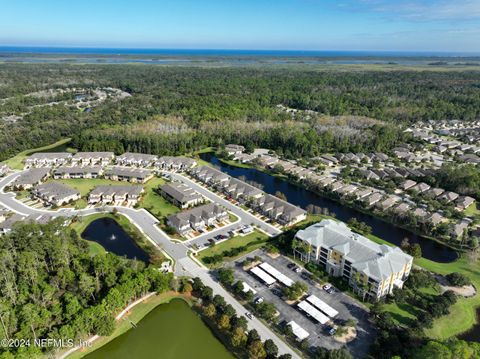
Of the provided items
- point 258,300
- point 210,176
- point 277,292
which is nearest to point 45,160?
point 210,176

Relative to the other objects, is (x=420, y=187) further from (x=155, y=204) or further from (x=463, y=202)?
(x=155, y=204)

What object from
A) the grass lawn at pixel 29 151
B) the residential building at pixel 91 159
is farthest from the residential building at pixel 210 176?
the grass lawn at pixel 29 151

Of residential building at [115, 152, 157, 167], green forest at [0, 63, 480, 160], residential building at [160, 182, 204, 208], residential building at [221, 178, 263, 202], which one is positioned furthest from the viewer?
green forest at [0, 63, 480, 160]

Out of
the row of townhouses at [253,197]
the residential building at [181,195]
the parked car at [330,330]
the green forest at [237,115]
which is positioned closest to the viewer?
the parked car at [330,330]

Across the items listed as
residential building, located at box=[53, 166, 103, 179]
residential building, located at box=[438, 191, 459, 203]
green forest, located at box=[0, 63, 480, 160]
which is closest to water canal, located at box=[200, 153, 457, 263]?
green forest, located at box=[0, 63, 480, 160]

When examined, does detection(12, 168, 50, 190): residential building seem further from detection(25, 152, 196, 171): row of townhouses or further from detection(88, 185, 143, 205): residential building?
detection(88, 185, 143, 205): residential building

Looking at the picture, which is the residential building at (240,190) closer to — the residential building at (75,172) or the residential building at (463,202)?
the residential building at (75,172)

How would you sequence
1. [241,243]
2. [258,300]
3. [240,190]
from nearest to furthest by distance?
[258,300], [241,243], [240,190]
